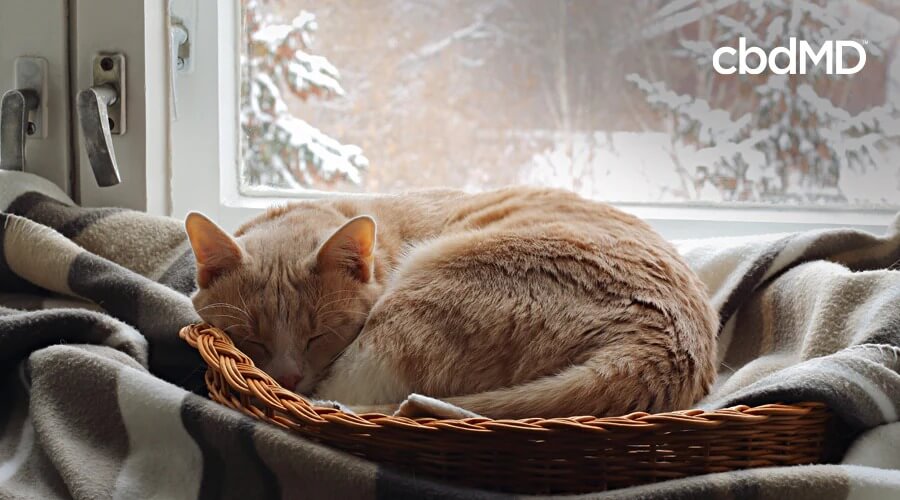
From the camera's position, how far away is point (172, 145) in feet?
5.92

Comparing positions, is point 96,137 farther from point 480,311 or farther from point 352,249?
point 480,311

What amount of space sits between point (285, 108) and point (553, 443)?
Answer: 1209mm

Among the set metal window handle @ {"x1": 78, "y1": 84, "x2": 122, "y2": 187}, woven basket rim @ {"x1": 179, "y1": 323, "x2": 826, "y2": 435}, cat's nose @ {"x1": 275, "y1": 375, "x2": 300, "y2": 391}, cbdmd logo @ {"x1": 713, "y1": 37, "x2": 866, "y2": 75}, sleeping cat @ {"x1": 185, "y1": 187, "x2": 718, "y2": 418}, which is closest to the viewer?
woven basket rim @ {"x1": 179, "y1": 323, "x2": 826, "y2": 435}

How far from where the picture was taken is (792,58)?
1.82m

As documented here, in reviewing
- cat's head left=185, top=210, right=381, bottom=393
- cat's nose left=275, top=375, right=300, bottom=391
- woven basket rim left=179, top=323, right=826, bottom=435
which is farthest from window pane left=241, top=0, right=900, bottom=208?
woven basket rim left=179, top=323, right=826, bottom=435

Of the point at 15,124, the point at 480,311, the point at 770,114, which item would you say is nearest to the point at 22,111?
the point at 15,124

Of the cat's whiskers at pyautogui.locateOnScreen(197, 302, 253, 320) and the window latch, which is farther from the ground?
the window latch

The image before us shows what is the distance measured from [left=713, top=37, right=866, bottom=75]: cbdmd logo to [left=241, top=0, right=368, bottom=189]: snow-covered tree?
0.79 metres

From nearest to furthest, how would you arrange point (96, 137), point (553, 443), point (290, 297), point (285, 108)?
1. point (553, 443)
2. point (290, 297)
3. point (96, 137)
4. point (285, 108)

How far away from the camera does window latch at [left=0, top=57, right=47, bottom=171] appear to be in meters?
1.58

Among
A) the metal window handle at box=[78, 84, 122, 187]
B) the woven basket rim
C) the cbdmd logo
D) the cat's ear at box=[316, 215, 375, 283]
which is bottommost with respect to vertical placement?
the woven basket rim

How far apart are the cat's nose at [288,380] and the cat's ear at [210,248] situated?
19 centimetres

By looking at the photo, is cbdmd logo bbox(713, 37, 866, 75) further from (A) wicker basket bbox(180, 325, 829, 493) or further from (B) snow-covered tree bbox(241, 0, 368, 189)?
(A) wicker basket bbox(180, 325, 829, 493)

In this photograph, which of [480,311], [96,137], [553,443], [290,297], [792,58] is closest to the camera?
[553,443]
